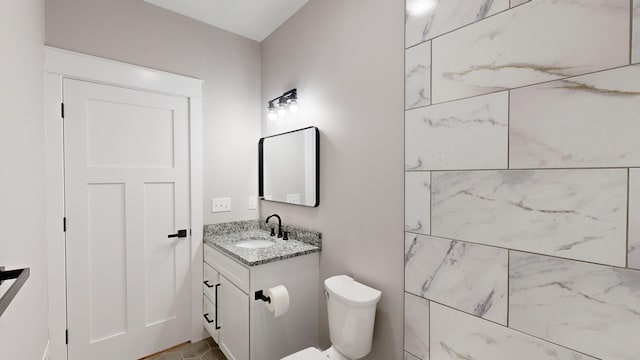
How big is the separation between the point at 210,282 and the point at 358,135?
1.68 meters

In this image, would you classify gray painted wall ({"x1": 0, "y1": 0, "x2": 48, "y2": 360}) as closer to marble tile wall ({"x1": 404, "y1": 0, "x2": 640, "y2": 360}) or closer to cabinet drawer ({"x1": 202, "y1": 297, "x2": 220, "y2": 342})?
cabinet drawer ({"x1": 202, "y1": 297, "x2": 220, "y2": 342})

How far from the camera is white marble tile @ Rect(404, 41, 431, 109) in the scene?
127cm

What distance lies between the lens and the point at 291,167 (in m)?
2.15

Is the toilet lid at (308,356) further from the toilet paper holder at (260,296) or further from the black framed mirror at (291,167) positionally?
the black framed mirror at (291,167)

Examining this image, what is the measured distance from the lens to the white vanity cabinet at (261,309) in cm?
164

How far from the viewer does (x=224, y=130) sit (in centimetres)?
238

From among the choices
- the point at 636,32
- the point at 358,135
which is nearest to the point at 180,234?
the point at 358,135

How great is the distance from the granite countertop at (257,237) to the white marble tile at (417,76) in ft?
3.66

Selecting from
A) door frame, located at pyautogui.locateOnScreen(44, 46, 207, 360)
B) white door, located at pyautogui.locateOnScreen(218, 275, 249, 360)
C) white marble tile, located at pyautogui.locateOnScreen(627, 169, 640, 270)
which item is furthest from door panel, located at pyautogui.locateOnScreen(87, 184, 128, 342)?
white marble tile, located at pyautogui.locateOnScreen(627, 169, 640, 270)

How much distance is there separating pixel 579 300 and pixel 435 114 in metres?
0.86

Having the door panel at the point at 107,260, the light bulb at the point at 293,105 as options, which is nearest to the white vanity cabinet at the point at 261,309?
the door panel at the point at 107,260

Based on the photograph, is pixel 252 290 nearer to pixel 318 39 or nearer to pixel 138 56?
pixel 318 39

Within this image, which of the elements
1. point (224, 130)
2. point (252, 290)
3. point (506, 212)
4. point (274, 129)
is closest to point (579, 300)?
point (506, 212)

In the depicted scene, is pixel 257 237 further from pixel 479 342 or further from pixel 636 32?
pixel 636 32
